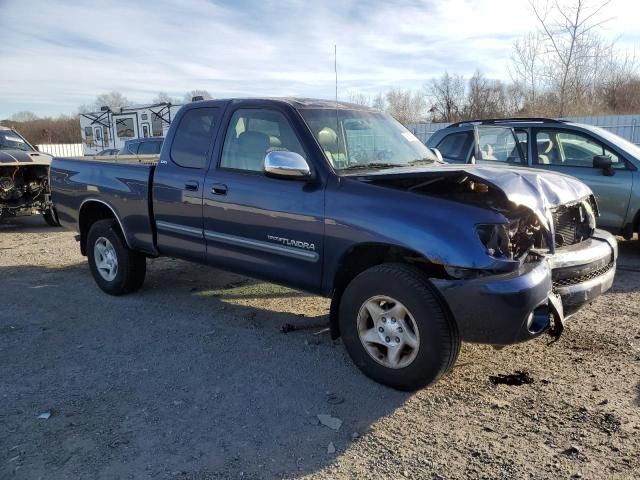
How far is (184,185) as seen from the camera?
4652 mm

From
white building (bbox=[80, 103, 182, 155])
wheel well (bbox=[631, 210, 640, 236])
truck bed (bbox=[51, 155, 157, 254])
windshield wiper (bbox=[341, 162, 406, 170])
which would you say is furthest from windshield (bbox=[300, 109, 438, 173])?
white building (bbox=[80, 103, 182, 155])

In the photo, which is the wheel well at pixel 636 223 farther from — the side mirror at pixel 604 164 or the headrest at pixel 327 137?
the headrest at pixel 327 137

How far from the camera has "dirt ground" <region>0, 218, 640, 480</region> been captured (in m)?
2.71

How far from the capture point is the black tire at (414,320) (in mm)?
3162

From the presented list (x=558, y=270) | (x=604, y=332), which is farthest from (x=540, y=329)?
(x=604, y=332)

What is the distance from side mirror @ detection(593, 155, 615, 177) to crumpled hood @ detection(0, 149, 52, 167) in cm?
964

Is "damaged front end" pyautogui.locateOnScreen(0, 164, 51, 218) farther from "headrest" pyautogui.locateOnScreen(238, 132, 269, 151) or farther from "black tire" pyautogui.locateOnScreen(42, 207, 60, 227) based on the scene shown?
"headrest" pyautogui.locateOnScreen(238, 132, 269, 151)

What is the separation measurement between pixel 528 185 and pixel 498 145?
4.61m

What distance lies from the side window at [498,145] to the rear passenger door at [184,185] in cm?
441

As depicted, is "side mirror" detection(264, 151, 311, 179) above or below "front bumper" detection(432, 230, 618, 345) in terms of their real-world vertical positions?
above

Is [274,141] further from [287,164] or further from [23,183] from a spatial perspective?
[23,183]

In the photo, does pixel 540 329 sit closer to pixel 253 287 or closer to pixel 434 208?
pixel 434 208

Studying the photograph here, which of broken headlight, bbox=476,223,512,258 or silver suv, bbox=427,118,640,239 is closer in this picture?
broken headlight, bbox=476,223,512,258

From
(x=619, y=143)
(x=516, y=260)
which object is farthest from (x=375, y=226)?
(x=619, y=143)
